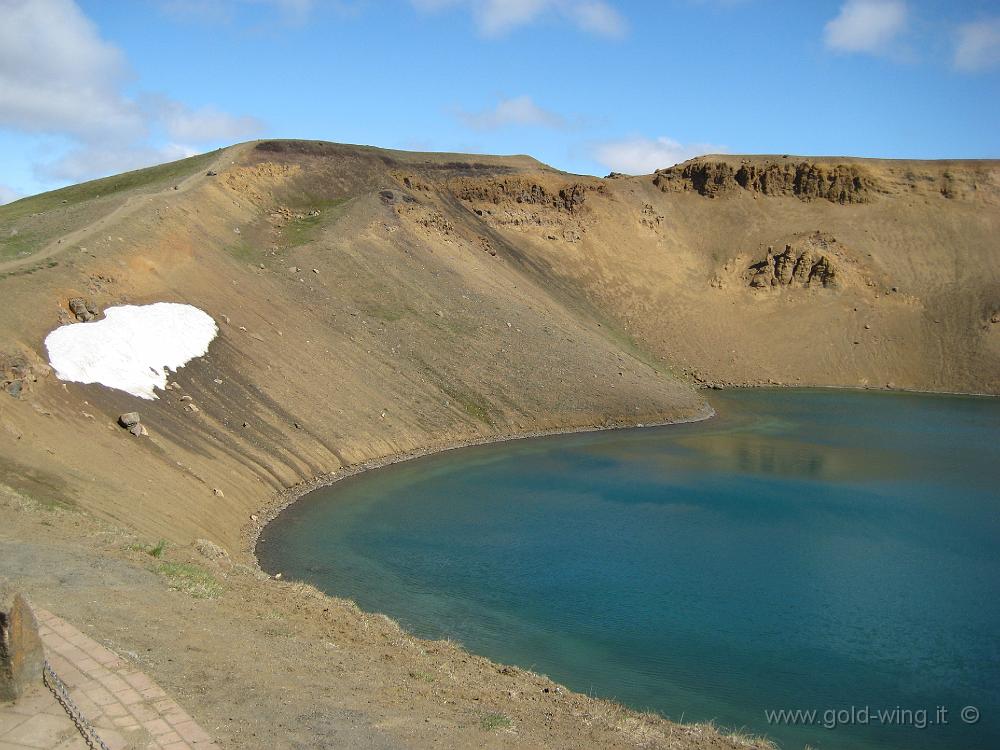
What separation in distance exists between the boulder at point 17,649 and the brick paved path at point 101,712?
15cm

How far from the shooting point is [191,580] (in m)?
13.8

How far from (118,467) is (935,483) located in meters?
30.4

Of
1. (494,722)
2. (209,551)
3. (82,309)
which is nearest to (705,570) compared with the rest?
(209,551)

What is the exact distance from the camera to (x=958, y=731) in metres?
14.8

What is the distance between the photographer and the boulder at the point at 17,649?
810 cm

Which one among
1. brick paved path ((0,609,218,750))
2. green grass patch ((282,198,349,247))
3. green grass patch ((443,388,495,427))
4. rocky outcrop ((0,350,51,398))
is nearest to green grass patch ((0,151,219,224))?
green grass patch ((282,198,349,247))

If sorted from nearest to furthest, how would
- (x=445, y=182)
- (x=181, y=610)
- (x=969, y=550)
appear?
(x=181, y=610) → (x=969, y=550) → (x=445, y=182)

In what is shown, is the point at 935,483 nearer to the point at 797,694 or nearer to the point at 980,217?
the point at 797,694

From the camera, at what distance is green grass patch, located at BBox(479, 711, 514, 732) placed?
10094 mm

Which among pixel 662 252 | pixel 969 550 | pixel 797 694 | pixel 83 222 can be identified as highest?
pixel 662 252

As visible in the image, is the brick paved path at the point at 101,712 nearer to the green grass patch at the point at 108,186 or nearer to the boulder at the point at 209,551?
the boulder at the point at 209,551

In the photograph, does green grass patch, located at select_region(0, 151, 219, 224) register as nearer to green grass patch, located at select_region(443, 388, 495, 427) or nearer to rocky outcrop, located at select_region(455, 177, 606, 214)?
rocky outcrop, located at select_region(455, 177, 606, 214)

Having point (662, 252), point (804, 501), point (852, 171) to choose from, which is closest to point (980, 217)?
point (852, 171)

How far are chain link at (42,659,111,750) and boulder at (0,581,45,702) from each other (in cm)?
12
